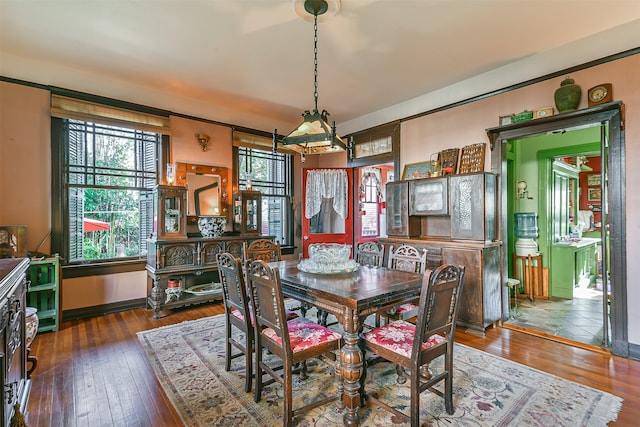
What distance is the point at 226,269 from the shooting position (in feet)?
7.50

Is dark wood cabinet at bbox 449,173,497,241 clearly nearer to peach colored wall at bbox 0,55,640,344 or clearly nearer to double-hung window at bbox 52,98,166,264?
peach colored wall at bbox 0,55,640,344

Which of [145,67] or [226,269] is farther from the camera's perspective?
[145,67]

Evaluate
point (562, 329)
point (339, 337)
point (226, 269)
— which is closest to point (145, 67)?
point (226, 269)

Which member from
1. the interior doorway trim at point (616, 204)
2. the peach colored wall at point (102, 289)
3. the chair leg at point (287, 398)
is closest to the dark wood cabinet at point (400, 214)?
the interior doorway trim at point (616, 204)

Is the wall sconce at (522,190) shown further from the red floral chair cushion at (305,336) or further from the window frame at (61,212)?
the window frame at (61,212)

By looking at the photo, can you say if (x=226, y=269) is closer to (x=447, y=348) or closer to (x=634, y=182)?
(x=447, y=348)

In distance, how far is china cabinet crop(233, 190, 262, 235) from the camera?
4.66m

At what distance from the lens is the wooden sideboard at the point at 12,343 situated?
1.30 m

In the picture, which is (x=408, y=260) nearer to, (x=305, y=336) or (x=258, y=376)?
(x=305, y=336)

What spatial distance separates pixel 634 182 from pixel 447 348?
2411 mm

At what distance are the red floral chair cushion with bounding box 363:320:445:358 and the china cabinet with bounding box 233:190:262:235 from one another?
3.08 metres

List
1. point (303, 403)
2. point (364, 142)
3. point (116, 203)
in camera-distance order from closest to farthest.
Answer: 1. point (303, 403)
2. point (116, 203)
3. point (364, 142)

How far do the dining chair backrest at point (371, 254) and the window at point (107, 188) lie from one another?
3.03m

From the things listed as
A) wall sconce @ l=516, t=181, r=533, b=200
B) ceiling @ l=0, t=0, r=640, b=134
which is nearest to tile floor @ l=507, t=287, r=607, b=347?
wall sconce @ l=516, t=181, r=533, b=200
